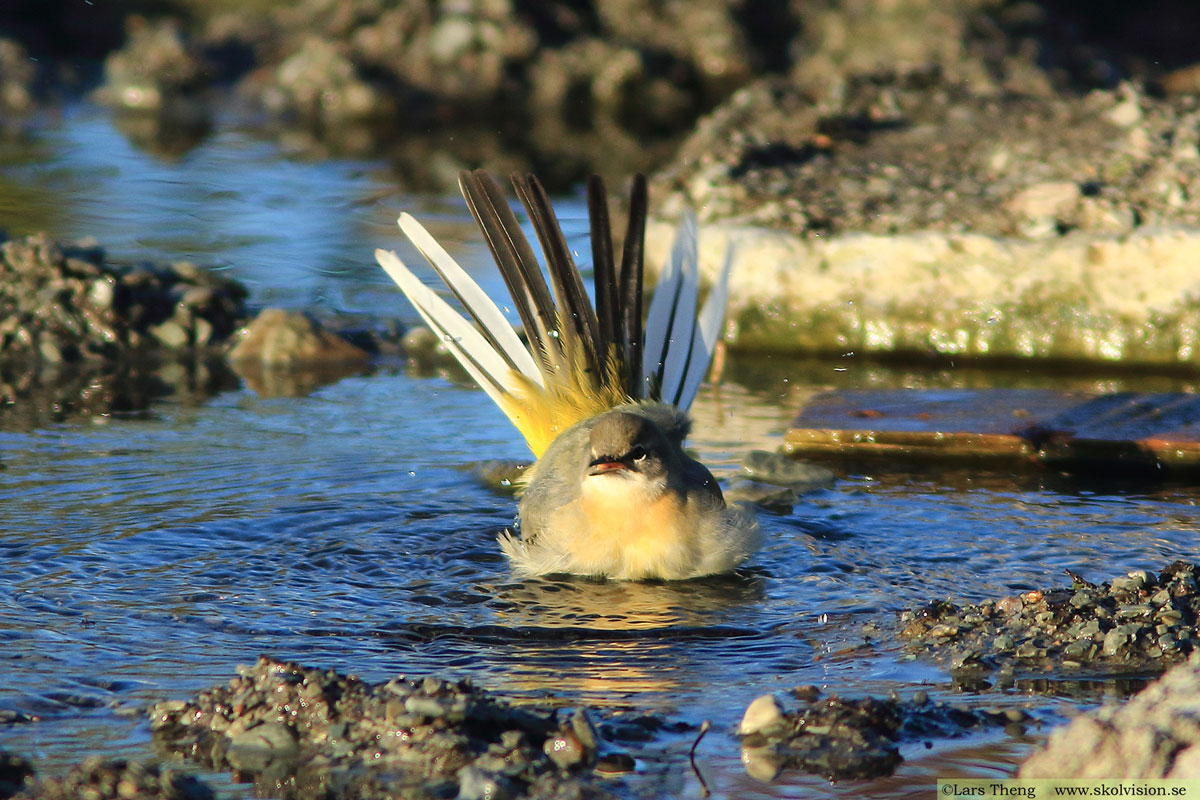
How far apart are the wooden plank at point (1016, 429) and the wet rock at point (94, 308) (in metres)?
3.65

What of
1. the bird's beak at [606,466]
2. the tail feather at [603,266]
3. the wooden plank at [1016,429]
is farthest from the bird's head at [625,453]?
the wooden plank at [1016,429]

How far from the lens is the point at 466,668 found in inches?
150

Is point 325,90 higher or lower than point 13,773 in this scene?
higher

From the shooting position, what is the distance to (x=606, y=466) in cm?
482

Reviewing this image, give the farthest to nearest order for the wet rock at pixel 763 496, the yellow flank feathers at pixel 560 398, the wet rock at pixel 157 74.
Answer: the wet rock at pixel 157 74 < the yellow flank feathers at pixel 560 398 < the wet rock at pixel 763 496

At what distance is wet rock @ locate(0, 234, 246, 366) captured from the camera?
7.72 m

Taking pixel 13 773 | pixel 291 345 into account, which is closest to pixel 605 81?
pixel 291 345

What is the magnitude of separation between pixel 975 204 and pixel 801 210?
984mm

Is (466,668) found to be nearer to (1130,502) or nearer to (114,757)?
(114,757)

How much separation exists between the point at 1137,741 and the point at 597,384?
125 inches

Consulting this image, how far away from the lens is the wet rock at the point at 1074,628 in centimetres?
370

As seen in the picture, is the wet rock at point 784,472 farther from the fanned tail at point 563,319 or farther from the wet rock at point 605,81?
the wet rock at point 605,81

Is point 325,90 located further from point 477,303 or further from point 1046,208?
point 477,303

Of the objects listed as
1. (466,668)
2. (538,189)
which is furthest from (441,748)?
(538,189)
